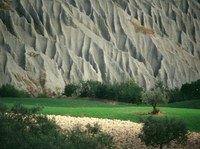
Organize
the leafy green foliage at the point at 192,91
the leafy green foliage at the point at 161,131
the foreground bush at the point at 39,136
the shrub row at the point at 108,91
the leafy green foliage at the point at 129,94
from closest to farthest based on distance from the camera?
the foreground bush at the point at 39,136, the leafy green foliage at the point at 161,131, the leafy green foliage at the point at 129,94, the shrub row at the point at 108,91, the leafy green foliage at the point at 192,91

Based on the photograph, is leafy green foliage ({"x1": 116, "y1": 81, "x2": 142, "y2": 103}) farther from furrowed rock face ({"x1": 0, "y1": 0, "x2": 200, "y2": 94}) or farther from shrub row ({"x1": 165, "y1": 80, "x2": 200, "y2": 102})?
furrowed rock face ({"x1": 0, "y1": 0, "x2": 200, "y2": 94})

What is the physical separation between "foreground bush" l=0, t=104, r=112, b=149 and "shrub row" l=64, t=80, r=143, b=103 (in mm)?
43497

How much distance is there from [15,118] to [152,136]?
5714 millimetres

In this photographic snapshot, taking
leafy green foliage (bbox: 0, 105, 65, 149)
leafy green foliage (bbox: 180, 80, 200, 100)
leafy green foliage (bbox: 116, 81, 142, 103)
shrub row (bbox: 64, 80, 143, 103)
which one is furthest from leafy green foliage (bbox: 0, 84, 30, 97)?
leafy green foliage (bbox: 0, 105, 65, 149)

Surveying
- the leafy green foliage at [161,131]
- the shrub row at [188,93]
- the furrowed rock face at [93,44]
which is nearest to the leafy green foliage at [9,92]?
the furrowed rock face at [93,44]

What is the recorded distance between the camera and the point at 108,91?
63938mm

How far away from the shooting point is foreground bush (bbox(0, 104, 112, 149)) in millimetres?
11477

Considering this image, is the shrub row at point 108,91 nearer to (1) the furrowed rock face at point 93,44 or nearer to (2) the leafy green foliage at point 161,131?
(1) the furrowed rock face at point 93,44

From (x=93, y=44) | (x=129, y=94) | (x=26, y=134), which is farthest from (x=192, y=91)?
(x=26, y=134)

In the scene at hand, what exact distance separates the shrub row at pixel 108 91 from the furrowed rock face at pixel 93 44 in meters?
5.53

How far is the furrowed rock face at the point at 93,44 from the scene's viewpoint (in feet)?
242

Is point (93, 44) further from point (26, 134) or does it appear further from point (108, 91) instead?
point (26, 134)

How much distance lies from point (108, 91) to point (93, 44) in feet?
84.5

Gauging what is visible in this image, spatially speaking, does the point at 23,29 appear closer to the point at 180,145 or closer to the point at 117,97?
the point at 117,97
